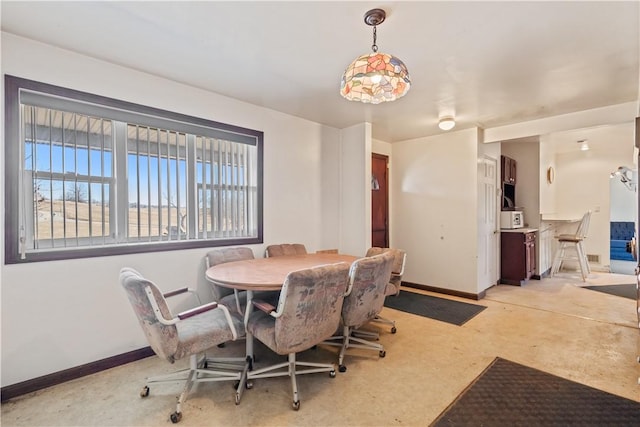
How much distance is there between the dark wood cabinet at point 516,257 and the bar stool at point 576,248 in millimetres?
897

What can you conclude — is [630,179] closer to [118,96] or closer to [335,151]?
[335,151]

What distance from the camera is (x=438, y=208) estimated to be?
4664 mm

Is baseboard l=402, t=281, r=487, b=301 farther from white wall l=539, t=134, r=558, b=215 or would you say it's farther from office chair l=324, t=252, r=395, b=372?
white wall l=539, t=134, r=558, b=215

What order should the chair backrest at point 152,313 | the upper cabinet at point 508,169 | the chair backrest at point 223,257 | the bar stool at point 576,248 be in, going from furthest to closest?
the bar stool at point 576,248 → the upper cabinet at point 508,169 → the chair backrest at point 223,257 → the chair backrest at point 152,313

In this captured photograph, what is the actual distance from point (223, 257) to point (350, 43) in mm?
2252

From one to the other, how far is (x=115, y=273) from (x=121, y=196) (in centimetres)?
66

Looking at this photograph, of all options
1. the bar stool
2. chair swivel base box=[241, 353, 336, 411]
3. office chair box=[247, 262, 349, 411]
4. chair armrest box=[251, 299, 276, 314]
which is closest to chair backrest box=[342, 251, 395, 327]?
office chair box=[247, 262, 349, 411]

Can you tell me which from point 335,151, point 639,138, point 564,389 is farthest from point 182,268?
point 639,138

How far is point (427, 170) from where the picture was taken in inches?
188

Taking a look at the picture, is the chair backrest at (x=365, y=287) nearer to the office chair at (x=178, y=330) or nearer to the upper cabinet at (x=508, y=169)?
the office chair at (x=178, y=330)

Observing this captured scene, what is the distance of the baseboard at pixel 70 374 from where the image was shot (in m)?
2.04

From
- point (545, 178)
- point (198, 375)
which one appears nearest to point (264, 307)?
point (198, 375)

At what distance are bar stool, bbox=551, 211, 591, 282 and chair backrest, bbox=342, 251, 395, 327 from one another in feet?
16.3

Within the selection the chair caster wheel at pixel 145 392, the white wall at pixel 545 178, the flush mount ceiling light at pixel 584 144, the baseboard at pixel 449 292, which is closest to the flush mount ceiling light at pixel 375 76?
the chair caster wheel at pixel 145 392
